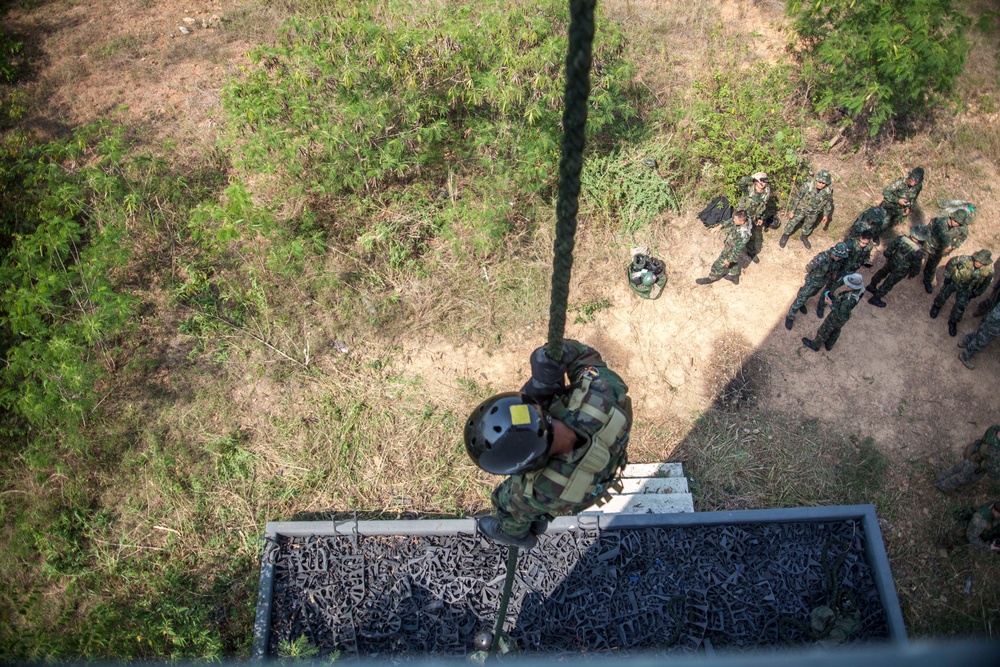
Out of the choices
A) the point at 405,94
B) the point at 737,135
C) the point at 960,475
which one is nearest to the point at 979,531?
the point at 960,475

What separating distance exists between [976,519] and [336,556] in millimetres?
6092

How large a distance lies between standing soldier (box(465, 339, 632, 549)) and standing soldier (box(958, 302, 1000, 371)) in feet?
18.2

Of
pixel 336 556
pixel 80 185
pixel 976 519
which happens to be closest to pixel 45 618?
pixel 336 556

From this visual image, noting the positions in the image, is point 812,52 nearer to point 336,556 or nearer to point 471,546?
point 471,546

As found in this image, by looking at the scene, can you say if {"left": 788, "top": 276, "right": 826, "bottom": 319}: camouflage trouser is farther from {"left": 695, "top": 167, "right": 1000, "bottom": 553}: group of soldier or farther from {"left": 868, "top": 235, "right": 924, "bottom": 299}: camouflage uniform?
{"left": 868, "top": 235, "right": 924, "bottom": 299}: camouflage uniform

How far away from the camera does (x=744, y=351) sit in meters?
7.61

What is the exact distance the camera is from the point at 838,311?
7125 mm

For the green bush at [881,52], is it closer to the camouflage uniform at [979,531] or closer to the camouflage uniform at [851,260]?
the camouflage uniform at [851,260]

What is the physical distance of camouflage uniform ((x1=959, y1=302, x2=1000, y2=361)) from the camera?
714cm

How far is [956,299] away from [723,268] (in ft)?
9.11

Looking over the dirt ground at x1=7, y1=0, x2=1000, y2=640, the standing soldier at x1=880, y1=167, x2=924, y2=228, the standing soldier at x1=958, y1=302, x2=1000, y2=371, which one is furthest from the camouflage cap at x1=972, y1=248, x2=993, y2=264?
the standing soldier at x1=880, y1=167, x2=924, y2=228

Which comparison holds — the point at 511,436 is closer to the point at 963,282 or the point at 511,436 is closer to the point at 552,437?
the point at 552,437

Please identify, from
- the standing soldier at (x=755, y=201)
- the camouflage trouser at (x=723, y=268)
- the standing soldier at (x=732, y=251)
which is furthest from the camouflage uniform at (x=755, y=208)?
the camouflage trouser at (x=723, y=268)

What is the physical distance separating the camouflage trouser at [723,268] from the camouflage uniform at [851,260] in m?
1.10
